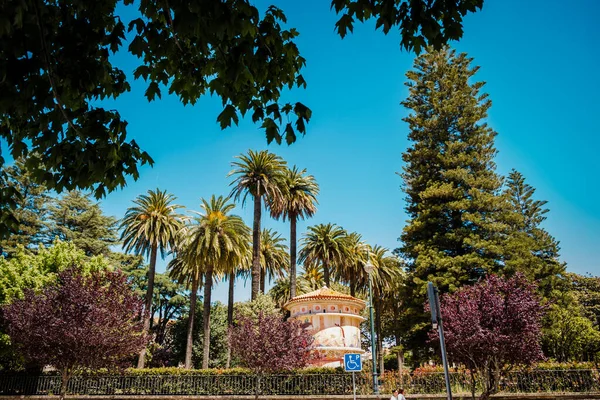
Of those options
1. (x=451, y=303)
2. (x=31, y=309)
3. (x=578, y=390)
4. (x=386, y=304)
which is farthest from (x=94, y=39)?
(x=386, y=304)

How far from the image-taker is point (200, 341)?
1869 inches

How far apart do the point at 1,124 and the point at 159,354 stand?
46.0m

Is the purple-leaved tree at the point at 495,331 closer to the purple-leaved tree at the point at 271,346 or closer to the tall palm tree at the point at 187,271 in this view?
the purple-leaved tree at the point at 271,346

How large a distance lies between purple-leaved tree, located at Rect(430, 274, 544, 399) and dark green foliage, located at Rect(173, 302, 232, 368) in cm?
3378

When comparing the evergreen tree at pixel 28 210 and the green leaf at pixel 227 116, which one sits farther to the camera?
the evergreen tree at pixel 28 210

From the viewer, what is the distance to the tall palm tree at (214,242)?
1353 inches

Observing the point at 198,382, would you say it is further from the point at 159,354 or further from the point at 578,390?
the point at 159,354

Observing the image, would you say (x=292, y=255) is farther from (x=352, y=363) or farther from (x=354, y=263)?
(x=352, y=363)

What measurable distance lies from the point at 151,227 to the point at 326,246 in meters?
15.7

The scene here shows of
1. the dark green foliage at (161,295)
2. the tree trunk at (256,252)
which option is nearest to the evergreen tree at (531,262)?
the tree trunk at (256,252)

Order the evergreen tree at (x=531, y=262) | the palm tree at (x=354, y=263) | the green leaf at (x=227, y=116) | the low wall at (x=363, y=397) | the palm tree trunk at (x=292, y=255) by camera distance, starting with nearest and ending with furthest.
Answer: the green leaf at (x=227, y=116) → the low wall at (x=363, y=397) → the evergreen tree at (x=531, y=262) → the palm tree trunk at (x=292, y=255) → the palm tree at (x=354, y=263)

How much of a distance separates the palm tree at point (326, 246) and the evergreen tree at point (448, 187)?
6.86 m

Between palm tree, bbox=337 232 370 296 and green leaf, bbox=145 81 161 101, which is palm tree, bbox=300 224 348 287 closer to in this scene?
palm tree, bbox=337 232 370 296

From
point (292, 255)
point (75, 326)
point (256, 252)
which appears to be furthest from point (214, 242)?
point (75, 326)
